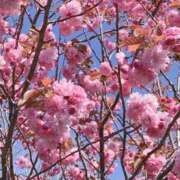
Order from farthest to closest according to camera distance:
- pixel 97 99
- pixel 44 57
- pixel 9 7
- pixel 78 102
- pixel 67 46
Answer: pixel 97 99 < pixel 67 46 < pixel 44 57 < pixel 9 7 < pixel 78 102

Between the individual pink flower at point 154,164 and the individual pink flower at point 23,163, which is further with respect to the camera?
the individual pink flower at point 23,163

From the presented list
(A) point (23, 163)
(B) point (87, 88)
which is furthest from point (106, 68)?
(A) point (23, 163)

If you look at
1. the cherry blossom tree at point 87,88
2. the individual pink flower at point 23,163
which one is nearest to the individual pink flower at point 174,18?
the cherry blossom tree at point 87,88

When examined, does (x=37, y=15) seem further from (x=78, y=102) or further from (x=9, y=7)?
(x=78, y=102)

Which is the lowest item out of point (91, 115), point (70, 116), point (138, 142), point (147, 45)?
point (70, 116)

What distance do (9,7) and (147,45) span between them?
1.01 metres

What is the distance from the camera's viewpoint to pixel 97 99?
231 inches

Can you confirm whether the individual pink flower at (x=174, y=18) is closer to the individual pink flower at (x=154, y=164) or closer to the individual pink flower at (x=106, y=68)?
the individual pink flower at (x=106, y=68)

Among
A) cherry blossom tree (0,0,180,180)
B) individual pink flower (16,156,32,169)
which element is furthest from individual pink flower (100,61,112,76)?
individual pink flower (16,156,32,169)

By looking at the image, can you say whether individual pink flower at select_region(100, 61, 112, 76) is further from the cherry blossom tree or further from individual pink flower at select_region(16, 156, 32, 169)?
individual pink flower at select_region(16, 156, 32, 169)

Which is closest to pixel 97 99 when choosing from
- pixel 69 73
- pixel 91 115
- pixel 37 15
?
pixel 91 115

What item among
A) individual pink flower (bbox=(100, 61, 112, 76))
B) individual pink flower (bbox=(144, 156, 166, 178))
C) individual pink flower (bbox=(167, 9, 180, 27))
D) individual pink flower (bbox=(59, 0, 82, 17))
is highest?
individual pink flower (bbox=(59, 0, 82, 17))

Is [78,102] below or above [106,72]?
below

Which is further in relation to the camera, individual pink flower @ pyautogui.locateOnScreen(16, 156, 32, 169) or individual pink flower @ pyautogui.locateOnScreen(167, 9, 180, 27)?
individual pink flower @ pyautogui.locateOnScreen(16, 156, 32, 169)
